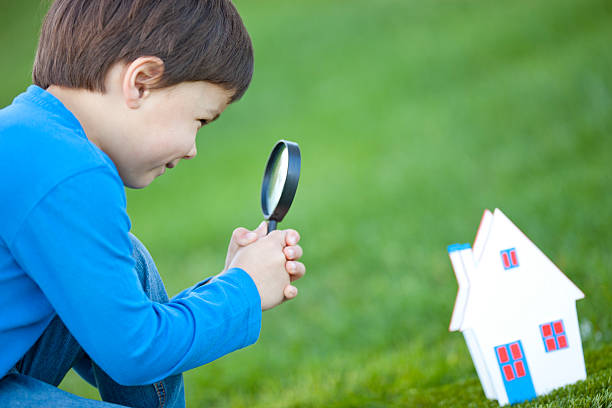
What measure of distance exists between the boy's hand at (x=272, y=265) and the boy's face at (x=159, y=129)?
331mm

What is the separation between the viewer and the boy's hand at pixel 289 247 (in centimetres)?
177

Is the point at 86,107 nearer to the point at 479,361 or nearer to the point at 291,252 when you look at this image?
the point at 291,252

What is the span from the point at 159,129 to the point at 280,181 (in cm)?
49

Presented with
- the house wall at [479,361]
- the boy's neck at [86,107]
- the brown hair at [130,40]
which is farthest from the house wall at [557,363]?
the boy's neck at [86,107]

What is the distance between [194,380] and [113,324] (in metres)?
2.17

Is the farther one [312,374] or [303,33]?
[303,33]

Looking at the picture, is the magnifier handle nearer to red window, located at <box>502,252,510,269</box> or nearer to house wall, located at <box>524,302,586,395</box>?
red window, located at <box>502,252,510,269</box>

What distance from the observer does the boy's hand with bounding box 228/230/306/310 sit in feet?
5.55

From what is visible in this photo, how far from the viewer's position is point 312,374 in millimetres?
3006

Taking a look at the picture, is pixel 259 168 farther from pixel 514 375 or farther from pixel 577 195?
pixel 514 375

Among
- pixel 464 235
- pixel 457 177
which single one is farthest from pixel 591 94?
pixel 464 235

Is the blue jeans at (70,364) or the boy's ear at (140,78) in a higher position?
the boy's ear at (140,78)

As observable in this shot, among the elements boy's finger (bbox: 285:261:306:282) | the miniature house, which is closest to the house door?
the miniature house

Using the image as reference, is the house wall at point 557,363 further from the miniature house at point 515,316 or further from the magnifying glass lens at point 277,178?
the magnifying glass lens at point 277,178
